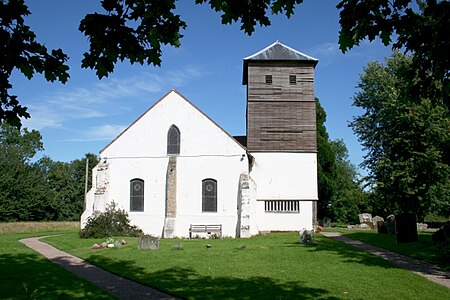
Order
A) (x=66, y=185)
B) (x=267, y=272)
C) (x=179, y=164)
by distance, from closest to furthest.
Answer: (x=267, y=272) → (x=179, y=164) → (x=66, y=185)

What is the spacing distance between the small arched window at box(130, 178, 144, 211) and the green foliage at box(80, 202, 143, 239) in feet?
2.85

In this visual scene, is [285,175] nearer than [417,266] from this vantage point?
No

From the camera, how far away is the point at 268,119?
96.0 feet

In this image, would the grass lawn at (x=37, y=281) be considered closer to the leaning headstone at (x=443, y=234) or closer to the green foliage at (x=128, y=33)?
the green foliage at (x=128, y=33)

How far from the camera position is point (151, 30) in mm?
5469

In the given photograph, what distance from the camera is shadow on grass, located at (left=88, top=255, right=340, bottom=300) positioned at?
9.09m

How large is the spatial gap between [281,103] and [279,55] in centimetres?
366

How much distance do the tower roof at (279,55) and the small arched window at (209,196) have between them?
963cm

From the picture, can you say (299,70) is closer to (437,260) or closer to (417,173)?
(417,173)

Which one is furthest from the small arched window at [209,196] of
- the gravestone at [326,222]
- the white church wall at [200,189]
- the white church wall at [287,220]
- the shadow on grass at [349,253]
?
the gravestone at [326,222]

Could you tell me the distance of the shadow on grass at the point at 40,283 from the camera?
932 centimetres

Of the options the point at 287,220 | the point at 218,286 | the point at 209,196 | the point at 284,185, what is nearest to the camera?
the point at 218,286

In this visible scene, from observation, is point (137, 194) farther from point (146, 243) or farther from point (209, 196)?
point (146, 243)

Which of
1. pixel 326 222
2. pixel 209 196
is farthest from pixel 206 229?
pixel 326 222
